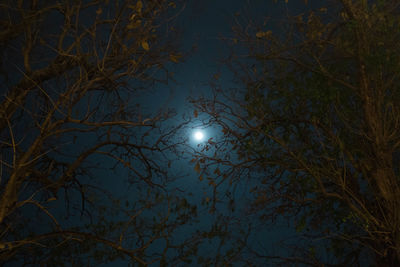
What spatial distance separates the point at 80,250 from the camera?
21.0 ft

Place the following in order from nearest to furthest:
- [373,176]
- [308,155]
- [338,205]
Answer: [373,176], [308,155], [338,205]

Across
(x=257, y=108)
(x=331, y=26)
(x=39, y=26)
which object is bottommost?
(x=257, y=108)

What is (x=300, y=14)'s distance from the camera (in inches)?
211

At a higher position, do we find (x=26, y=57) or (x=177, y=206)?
(x=26, y=57)

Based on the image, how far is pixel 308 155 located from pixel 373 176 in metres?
1.06

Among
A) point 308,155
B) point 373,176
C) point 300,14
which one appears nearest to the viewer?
point 373,176

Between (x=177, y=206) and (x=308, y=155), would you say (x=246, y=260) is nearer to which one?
(x=177, y=206)

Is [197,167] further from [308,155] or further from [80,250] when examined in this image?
[80,250]

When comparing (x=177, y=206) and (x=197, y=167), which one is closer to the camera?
(x=197, y=167)

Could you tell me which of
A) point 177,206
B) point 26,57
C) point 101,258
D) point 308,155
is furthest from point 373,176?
point 26,57

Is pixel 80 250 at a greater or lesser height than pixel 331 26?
lesser

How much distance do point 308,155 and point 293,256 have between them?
5.90 feet

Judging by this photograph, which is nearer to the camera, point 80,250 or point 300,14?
point 300,14

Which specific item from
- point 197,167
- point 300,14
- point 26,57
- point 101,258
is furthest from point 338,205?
point 26,57
